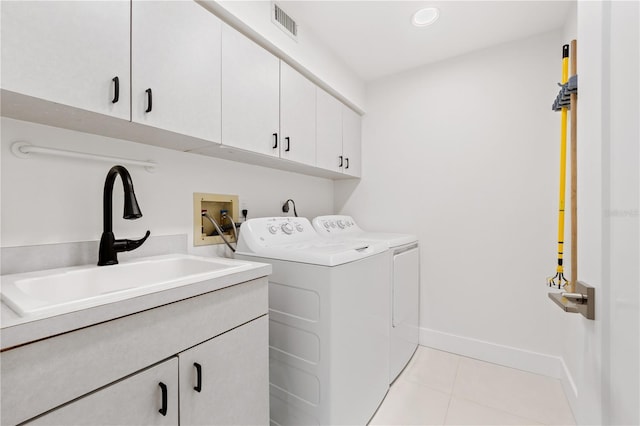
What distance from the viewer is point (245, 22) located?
4.83 ft

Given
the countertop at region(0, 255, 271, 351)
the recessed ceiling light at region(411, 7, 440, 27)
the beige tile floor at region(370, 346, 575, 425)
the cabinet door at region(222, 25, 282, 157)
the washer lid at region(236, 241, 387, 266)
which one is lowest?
the beige tile floor at region(370, 346, 575, 425)

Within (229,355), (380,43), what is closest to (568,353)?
(229,355)

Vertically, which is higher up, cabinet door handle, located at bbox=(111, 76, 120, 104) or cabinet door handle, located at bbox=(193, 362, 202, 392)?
cabinet door handle, located at bbox=(111, 76, 120, 104)

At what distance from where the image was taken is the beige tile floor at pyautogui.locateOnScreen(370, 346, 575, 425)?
1623mm

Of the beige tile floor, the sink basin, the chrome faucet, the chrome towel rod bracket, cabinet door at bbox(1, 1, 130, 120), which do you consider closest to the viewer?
the sink basin

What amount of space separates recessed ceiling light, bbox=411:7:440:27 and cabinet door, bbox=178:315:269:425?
210 centimetres

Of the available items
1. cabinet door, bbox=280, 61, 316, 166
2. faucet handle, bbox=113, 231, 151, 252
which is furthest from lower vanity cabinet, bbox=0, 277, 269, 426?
cabinet door, bbox=280, 61, 316, 166

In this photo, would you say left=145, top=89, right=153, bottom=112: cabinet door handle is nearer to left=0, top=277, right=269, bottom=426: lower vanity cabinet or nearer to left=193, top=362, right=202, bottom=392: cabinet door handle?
left=0, top=277, right=269, bottom=426: lower vanity cabinet

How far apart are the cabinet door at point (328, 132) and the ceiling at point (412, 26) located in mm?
432

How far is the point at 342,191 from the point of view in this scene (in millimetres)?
2961

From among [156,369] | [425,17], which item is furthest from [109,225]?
[425,17]

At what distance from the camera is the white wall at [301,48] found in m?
1.44

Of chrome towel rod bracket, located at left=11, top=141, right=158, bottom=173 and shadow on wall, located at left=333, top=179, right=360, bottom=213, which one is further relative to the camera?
shadow on wall, located at left=333, top=179, right=360, bottom=213

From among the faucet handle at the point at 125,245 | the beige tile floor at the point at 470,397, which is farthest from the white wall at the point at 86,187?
the beige tile floor at the point at 470,397
